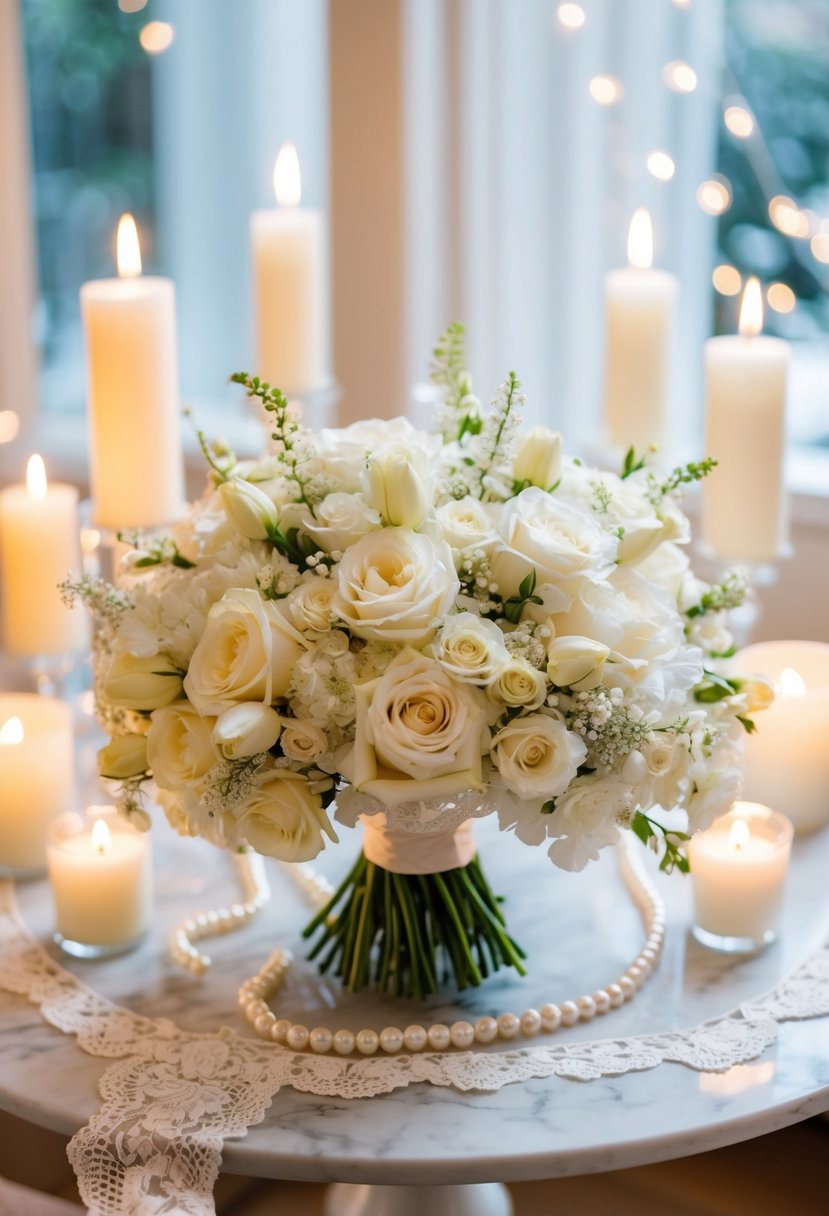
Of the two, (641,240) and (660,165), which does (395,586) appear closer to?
(641,240)

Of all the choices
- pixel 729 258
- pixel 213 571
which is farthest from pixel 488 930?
pixel 729 258

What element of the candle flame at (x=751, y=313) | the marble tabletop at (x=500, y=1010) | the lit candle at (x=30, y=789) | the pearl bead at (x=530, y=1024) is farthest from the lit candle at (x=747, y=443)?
the lit candle at (x=30, y=789)

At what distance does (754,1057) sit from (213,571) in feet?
1.61

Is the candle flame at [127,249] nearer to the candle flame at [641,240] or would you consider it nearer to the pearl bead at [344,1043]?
the candle flame at [641,240]

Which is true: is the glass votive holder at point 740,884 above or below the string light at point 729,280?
below

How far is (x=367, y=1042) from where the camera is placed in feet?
3.34

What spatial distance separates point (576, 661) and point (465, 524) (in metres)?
0.12

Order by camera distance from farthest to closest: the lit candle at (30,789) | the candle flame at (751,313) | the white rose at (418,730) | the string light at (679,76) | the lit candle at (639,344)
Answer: the string light at (679,76) → the lit candle at (639,344) → the candle flame at (751,313) → the lit candle at (30,789) → the white rose at (418,730)

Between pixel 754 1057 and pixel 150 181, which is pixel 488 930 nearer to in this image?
pixel 754 1057

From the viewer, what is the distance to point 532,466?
1013 millimetres

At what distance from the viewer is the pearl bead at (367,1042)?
1.02 meters

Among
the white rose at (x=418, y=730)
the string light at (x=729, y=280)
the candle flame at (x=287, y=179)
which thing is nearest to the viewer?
the white rose at (x=418, y=730)

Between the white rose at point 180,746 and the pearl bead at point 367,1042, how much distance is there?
22 cm

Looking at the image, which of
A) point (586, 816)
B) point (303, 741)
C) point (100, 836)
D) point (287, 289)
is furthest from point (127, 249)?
point (586, 816)
